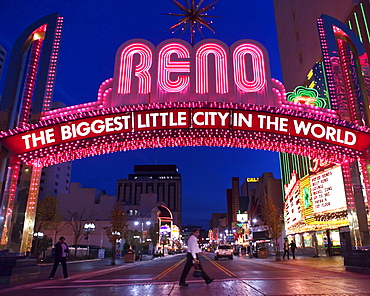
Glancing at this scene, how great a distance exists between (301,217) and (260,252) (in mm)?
6276

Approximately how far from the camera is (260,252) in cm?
3634

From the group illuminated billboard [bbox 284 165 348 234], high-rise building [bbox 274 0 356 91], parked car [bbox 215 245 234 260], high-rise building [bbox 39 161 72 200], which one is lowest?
parked car [bbox 215 245 234 260]

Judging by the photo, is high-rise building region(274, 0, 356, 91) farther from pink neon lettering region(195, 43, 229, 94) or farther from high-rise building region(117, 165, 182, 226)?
high-rise building region(117, 165, 182, 226)

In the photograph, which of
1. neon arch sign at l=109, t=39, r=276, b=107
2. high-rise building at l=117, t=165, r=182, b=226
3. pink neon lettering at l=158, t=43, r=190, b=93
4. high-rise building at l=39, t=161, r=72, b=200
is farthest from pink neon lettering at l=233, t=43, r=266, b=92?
high-rise building at l=117, t=165, r=182, b=226

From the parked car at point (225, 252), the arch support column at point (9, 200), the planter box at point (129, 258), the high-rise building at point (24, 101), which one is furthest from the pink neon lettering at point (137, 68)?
the parked car at point (225, 252)

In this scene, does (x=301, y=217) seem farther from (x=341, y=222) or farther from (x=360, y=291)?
(x=360, y=291)

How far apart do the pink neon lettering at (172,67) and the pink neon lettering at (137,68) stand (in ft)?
1.95

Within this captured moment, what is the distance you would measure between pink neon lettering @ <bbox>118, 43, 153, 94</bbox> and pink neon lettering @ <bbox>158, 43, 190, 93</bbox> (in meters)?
0.59

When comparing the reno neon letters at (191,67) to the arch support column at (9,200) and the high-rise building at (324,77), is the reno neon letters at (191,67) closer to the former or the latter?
the high-rise building at (324,77)

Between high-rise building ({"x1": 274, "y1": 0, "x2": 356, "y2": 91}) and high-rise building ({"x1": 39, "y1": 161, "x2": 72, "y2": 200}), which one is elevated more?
high-rise building ({"x1": 274, "y1": 0, "x2": 356, "y2": 91})

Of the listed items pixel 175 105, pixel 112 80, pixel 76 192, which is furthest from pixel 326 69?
pixel 76 192

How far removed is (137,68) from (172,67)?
1760 millimetres

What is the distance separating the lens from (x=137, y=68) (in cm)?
1589

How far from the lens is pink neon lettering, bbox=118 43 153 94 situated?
51.0 feet
